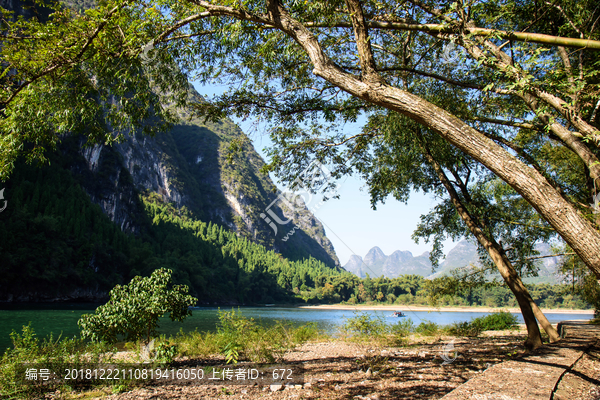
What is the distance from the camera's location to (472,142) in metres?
2.60

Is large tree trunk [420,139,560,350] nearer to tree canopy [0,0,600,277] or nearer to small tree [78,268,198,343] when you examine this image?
tree canopy [0,0,600,277]

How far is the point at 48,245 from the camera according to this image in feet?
152

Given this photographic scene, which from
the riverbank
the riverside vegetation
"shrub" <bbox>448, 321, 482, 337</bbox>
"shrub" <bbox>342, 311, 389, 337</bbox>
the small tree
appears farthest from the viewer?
"shrub" <bbox>448, 321, 482, 337</bbox>

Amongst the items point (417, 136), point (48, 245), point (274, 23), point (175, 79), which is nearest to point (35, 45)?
point (175, 79)

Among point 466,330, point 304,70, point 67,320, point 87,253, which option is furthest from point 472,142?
point 87,253

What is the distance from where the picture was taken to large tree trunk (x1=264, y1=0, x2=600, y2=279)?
2.25 meters

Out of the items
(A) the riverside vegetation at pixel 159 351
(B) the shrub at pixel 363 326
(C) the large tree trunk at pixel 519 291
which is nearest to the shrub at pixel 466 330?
(A) the riverside vegetation at pixel 159 351

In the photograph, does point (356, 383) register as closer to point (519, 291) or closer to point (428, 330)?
point (519, 291)

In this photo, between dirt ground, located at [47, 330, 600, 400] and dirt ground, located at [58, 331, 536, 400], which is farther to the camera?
dirt ground, located at [58, 331, 536, 400]

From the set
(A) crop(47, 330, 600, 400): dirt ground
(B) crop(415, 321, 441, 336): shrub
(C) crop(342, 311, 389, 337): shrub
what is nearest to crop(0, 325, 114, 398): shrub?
(A) crop(47, 330, 600, 400): dirt ground

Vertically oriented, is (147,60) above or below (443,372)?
above

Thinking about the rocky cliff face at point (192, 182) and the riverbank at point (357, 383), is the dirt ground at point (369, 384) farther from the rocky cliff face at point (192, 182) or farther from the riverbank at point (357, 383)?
the rocky cliff face at point (192, 182)

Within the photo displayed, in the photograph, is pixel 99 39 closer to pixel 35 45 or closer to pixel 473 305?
pixel 35 45

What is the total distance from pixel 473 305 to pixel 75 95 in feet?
302
